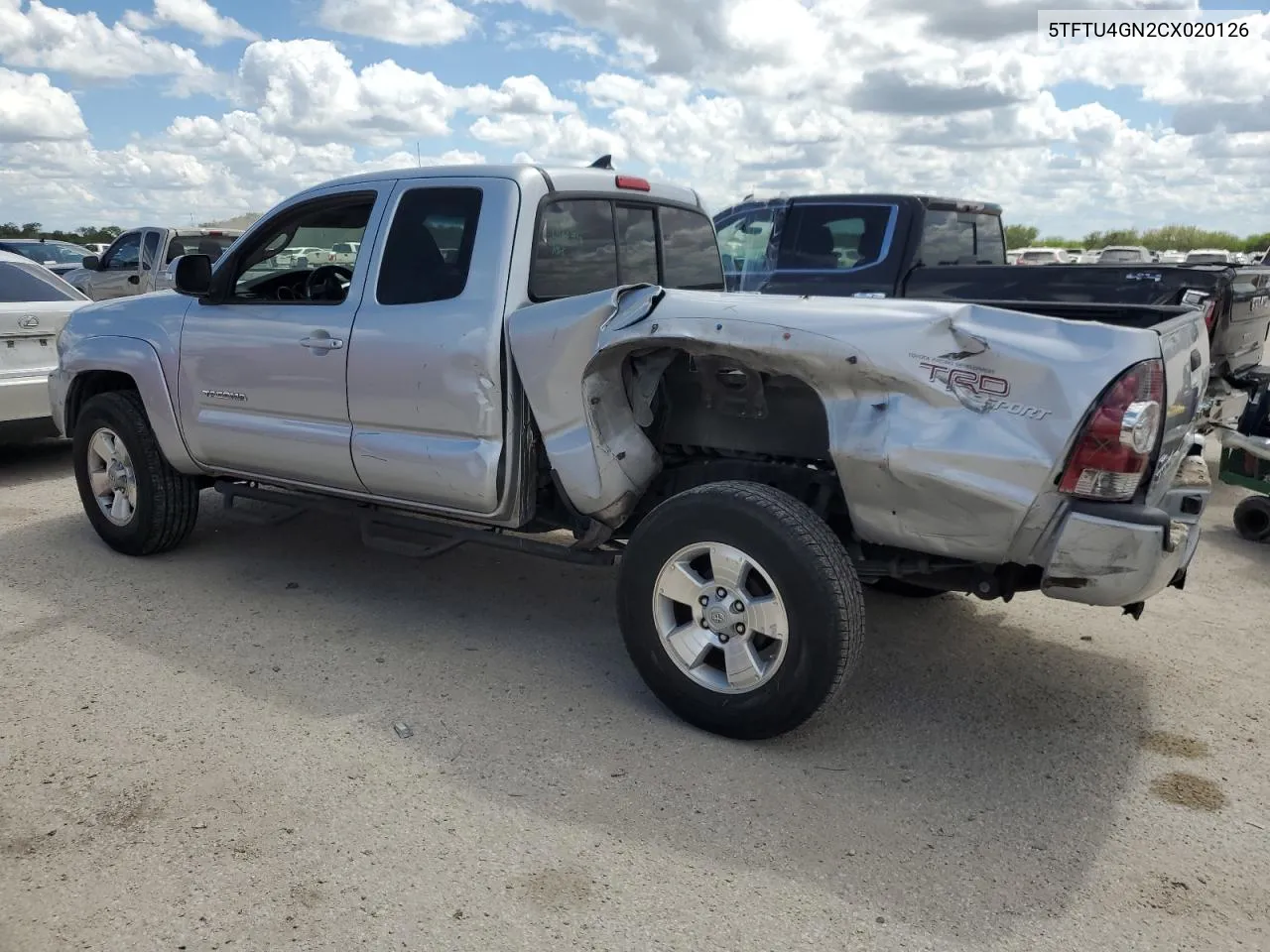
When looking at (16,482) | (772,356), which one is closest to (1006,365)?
(772,356)

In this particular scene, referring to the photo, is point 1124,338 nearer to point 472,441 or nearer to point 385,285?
point 472,441

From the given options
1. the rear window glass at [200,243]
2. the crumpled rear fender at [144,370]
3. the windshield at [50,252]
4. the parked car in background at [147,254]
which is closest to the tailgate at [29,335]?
the crumpled rear fender at [144,370]

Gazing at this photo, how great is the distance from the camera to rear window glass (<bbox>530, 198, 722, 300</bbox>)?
4375 mm

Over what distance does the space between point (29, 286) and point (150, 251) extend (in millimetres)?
6402

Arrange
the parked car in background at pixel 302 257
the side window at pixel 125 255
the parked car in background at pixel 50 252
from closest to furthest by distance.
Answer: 1. the parked car in background at pixel 302 257
2. the side window at pixel 125 255
3. the parked car in background at pixel 50 252

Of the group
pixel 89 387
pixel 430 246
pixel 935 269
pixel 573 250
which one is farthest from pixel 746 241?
pixel 89 387

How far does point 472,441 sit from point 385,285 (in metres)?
0.86

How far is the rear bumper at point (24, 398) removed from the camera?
760cm

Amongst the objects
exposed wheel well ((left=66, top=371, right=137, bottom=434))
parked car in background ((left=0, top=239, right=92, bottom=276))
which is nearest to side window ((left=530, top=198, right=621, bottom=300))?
exposed wheel well ((left=66, top=371, right=137, bottom=434))

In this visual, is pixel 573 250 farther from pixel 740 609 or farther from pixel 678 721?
pixel 678 721

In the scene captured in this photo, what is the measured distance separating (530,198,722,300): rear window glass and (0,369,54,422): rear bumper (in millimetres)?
4995

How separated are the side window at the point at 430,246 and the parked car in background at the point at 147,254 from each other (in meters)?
10.2

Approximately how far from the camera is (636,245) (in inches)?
193

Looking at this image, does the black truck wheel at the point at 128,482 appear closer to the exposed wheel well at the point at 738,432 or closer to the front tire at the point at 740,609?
the exposed wheel well at the point at 738,432
